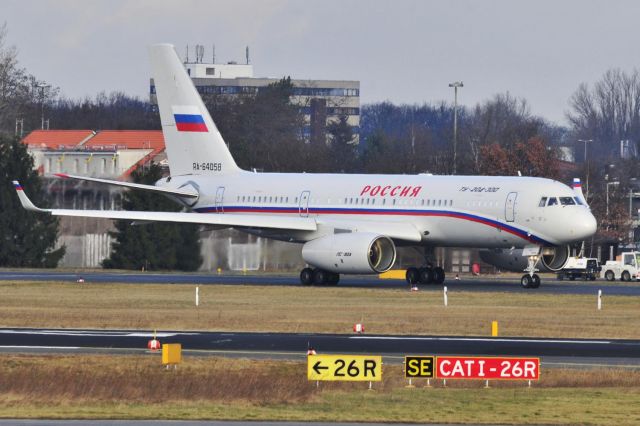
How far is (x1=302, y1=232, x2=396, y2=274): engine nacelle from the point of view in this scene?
57656 millimetres

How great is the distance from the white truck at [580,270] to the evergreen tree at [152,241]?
68.7 feet

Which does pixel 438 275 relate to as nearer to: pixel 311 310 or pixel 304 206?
pixel 304 206

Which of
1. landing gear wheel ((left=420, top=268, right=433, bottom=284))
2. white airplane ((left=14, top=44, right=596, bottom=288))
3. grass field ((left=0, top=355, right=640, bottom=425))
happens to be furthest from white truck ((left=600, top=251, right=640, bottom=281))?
grass field ((left=0, top=355, right=640, bottom=425))

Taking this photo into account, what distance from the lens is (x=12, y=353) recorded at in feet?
110

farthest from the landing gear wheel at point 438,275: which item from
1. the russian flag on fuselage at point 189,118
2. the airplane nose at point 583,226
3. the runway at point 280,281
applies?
the russian flag on fuselage at point 189,118

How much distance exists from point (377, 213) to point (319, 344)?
83.0ft

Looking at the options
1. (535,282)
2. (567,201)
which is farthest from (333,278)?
(567,201)

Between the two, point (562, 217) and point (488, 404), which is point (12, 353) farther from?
point (562, 217)

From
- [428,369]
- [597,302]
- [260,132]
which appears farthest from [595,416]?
[260,132]

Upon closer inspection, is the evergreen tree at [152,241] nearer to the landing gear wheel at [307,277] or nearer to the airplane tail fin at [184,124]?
the airplane tail fin at [184,124]

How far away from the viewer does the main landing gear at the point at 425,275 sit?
205ft

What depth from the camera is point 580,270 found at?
83062mm

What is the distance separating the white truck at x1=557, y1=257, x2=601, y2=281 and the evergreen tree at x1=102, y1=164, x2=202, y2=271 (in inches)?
825

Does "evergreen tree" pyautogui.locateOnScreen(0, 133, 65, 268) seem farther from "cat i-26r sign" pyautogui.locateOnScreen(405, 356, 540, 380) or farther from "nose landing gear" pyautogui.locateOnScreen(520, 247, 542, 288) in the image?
"cat i-26r sign" pyautogui.locateOnScreen(405, 356, 540, 380)
